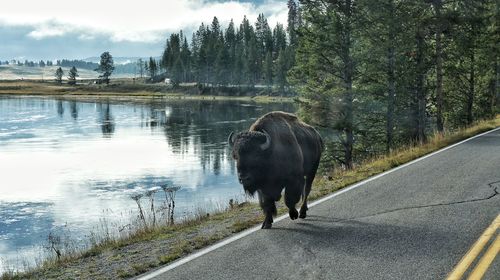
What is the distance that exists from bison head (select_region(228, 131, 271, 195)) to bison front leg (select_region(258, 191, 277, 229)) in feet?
1.06

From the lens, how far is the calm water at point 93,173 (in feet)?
61.6

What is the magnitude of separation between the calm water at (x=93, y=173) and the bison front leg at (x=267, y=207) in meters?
8.88

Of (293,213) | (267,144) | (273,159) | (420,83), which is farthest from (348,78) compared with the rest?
(267,144)

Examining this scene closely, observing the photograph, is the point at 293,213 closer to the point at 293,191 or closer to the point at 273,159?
the point at 293,191

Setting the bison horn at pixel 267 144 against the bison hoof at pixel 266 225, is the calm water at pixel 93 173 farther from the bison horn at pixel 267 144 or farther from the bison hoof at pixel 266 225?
the bison horn at pixel 267 144

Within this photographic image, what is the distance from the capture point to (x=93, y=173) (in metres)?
29.7

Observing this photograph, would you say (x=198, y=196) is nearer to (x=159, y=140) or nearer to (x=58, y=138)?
(x=159, y=140)

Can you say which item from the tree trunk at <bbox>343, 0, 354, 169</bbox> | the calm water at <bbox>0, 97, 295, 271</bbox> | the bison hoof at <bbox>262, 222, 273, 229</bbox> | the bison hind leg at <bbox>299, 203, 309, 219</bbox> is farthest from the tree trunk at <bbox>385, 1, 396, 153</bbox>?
the bison hoof at <bbox>262, 222, 273, 229</bbox>

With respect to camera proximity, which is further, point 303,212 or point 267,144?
point 303,212

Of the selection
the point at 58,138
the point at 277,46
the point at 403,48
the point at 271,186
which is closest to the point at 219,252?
the point at 271,186

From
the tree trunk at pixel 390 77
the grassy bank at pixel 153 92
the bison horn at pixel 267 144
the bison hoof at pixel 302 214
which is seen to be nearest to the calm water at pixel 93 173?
the tree trunk at pixel 390 77

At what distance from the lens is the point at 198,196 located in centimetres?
2272

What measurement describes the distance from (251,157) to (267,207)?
101 cm

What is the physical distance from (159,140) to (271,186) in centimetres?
3815
